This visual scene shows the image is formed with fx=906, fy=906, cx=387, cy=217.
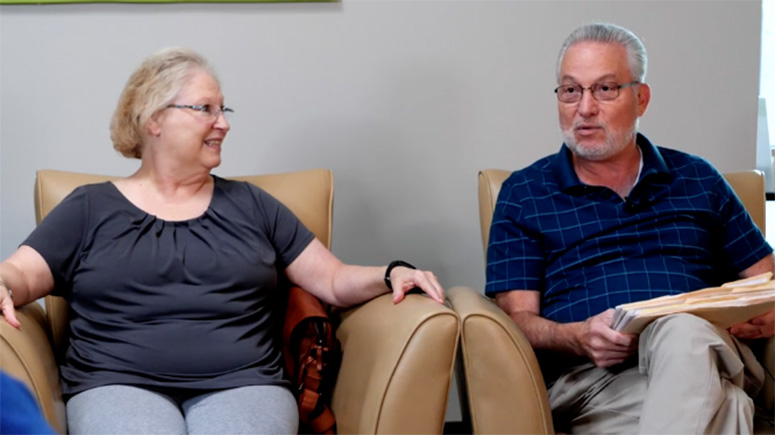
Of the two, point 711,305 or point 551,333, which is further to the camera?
point 551,333

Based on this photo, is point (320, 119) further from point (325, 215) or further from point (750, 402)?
point (750, 402)

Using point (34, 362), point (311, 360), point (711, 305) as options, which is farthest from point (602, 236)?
point (34, 362)

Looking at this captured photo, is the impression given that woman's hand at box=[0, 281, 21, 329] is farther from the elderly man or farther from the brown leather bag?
the elderly man

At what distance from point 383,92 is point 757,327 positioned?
1233 mm

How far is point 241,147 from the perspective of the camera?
2592 millimetres

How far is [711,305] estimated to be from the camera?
5.25 ft

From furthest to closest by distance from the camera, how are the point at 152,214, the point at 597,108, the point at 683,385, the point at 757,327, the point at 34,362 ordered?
the point at 597,108
the point at 152,214
the point at 757,327
the point at 34,362
the point at 683,385

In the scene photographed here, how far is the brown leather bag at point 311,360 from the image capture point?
1.85m

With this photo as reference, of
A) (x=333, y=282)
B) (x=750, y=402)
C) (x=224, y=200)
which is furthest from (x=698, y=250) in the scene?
(x=224, y=200)

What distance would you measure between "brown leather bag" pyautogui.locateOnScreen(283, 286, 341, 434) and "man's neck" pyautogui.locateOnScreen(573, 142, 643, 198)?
2.24 ft

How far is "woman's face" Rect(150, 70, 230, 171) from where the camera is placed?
6.51ft

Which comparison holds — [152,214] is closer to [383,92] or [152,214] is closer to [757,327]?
[383,92]

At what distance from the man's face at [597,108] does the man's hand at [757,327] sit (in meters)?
0.48

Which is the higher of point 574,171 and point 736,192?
point 574,171
